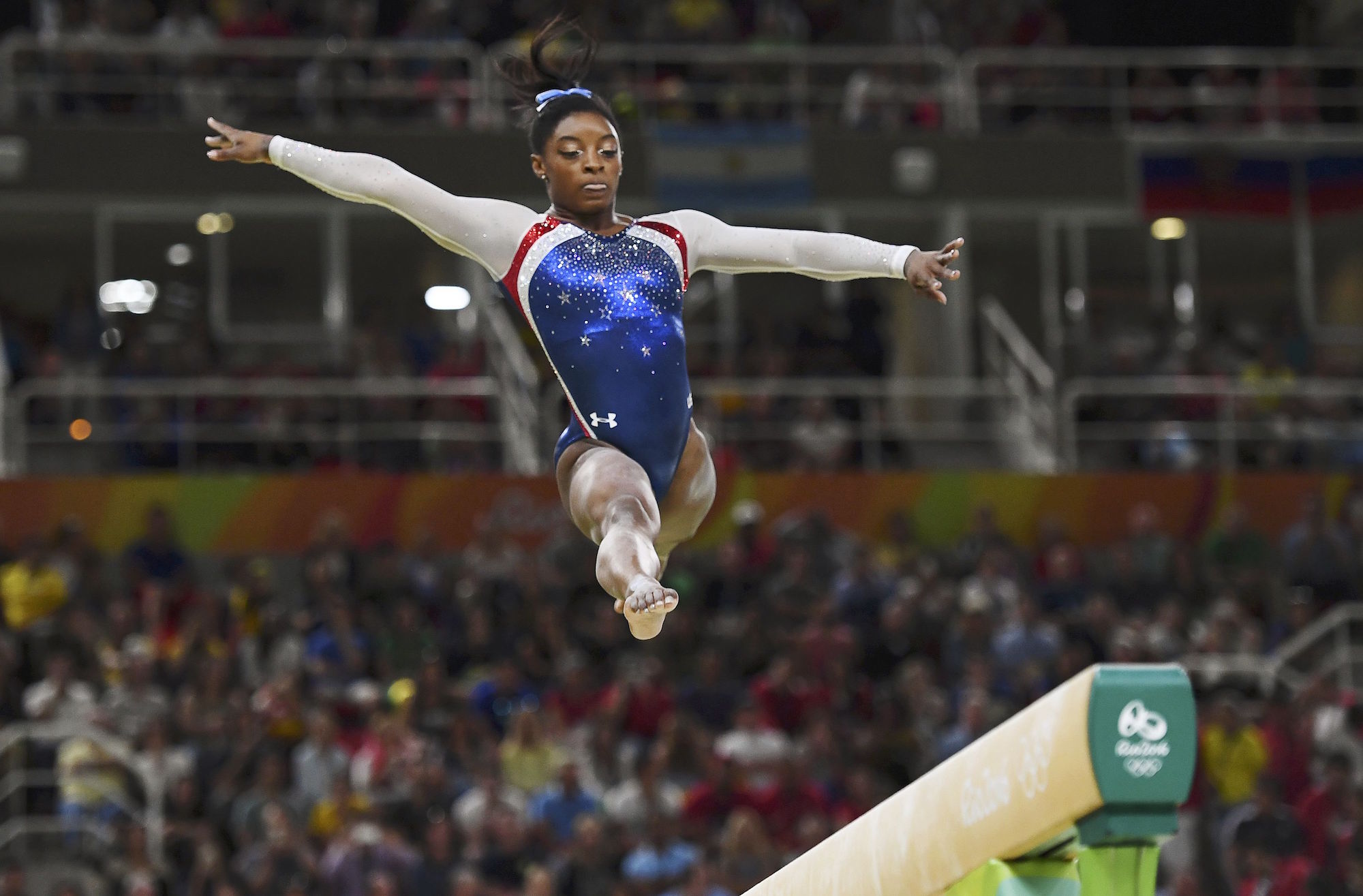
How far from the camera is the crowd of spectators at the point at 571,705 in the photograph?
1079 centimetres

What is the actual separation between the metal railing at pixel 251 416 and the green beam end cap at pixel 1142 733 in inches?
443

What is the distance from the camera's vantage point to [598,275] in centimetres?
554

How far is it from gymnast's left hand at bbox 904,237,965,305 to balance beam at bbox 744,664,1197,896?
114cm

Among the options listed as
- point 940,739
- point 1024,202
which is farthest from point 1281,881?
point 1024,202

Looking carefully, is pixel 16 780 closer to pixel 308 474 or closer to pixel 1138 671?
pixel 308 474

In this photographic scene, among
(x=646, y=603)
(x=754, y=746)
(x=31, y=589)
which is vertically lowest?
(x=754, y=746)

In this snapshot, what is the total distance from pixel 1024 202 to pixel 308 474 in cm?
700

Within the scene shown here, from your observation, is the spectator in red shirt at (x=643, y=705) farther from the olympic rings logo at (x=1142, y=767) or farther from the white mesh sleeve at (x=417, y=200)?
the olympic rings logo at (x=1142, y=767)

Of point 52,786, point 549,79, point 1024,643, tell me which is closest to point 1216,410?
point 1024,643

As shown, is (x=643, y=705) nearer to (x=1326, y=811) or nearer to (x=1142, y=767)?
(x=1326, y=811)

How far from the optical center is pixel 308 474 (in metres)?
14.8

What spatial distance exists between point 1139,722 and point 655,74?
1472cm

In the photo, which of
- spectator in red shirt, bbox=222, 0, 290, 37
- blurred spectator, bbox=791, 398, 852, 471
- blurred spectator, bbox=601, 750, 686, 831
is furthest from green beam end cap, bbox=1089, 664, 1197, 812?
spectator in red shirt, bbox=222, 0, 290, 37

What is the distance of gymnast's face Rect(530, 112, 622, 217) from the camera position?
213 inches
